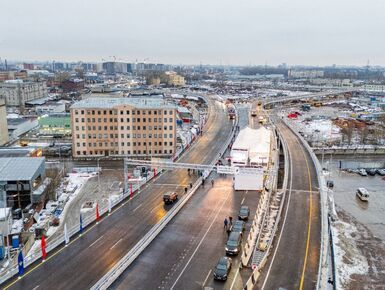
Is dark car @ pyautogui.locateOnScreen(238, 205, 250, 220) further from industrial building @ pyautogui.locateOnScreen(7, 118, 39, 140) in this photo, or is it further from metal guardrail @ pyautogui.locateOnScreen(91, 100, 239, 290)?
industrial building @ pyautogui.locateOnScreen(7, 118, 39, 140)

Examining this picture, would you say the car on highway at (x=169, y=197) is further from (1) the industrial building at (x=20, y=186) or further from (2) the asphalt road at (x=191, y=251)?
(1) the industrial building at (x=20, y=186)

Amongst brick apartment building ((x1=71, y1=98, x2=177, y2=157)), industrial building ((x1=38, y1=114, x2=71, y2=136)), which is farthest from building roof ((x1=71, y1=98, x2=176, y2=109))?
industrial building ((x1=38, y1=114, x2=71, y2=136))

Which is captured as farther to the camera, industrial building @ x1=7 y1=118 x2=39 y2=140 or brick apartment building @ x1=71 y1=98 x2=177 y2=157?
industrial building @ x1=7 y1=118 x2=39 y2=140

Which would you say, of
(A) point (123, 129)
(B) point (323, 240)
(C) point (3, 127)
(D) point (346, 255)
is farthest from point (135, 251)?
(C) point (3, 127)

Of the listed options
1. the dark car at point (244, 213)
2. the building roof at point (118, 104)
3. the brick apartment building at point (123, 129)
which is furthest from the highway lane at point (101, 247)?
the building roof at point (118, 104)

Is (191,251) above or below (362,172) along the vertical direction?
above

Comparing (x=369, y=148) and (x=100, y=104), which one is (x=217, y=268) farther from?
(x=369, y=148)

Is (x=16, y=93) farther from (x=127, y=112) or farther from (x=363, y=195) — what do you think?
(x=363, y=195)
